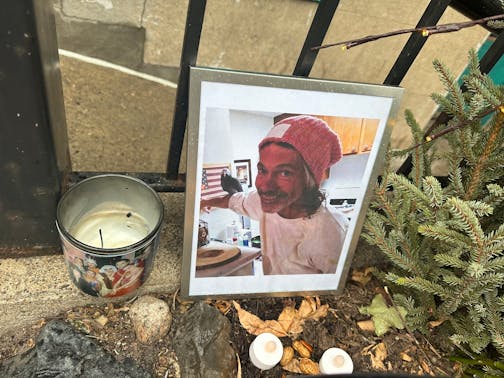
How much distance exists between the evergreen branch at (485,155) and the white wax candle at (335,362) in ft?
1.99

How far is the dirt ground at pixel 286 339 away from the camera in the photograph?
1280mm

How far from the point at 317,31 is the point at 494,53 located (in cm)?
65

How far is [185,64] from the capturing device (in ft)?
3.73

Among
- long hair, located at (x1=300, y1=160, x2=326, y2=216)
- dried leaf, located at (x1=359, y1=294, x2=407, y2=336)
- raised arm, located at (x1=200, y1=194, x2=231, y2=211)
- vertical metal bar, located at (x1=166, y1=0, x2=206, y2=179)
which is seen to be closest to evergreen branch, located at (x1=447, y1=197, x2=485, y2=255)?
long hair, located at (x1=300, y1=160, x2=326, y2=216)

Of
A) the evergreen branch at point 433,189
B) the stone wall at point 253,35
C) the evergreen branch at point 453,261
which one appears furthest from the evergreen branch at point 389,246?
the stone wall at point 253,35

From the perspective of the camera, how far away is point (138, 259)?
1.21 meters

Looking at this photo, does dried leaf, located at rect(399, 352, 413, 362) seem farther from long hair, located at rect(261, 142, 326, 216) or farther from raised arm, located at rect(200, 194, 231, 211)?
raised arm, located at rect(200, 194, 231, 211)

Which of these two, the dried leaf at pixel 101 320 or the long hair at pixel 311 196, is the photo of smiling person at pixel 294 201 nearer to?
the long hair at pixel 311 196

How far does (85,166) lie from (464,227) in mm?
1820

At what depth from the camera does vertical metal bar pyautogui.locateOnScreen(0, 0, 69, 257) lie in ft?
2.98

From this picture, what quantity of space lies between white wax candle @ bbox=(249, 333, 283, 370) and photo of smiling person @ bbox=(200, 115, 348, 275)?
0.70 feet

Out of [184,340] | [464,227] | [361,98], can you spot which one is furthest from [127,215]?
[464,227]

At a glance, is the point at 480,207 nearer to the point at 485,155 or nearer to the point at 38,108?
the point at 485,155

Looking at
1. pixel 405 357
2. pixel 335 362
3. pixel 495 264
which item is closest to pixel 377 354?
pixel 405 357
